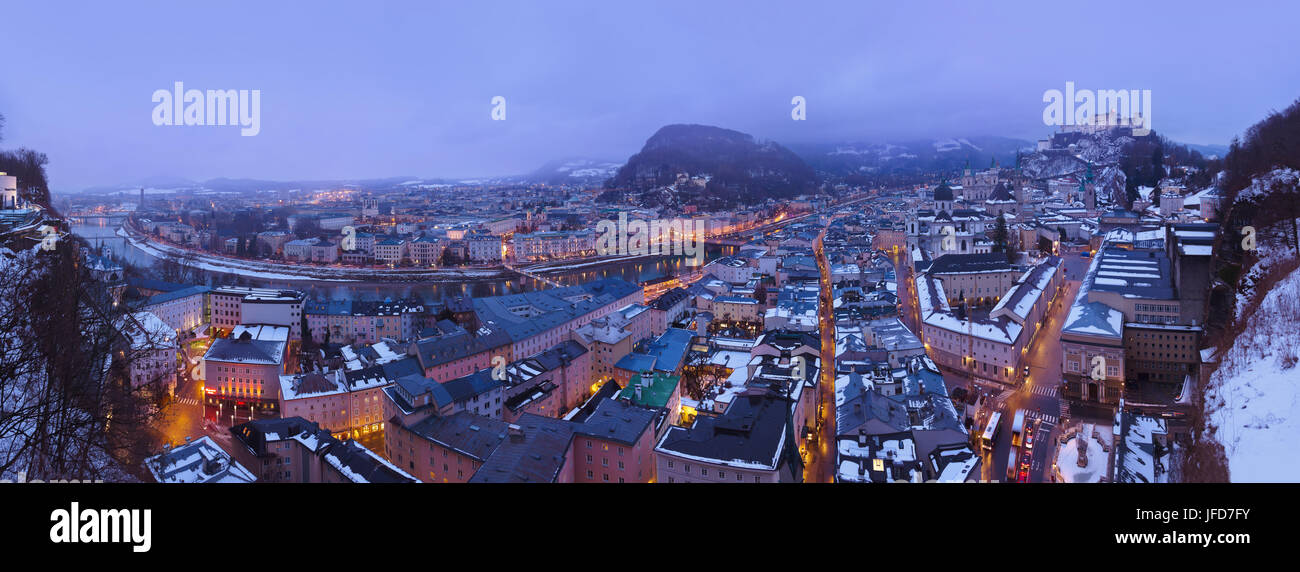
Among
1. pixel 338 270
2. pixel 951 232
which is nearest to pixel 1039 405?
pixel 951 232

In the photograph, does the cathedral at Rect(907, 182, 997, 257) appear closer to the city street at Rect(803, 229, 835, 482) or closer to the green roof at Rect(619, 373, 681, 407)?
the city street at Rect(803, 229, 835, 482)

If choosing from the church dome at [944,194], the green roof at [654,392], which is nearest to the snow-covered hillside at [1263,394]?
the green roof at [654,392]

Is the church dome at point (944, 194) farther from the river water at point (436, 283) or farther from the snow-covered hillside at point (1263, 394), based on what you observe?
the snow-covered hillside at point (1263, 394)

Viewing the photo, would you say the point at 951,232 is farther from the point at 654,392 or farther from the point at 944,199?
the point at 654,392

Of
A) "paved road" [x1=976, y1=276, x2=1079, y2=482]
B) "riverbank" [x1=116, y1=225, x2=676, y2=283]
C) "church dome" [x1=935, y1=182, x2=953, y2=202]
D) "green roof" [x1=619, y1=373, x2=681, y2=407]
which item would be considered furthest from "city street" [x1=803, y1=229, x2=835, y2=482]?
"church dome" [x1=935, y1=182, x2=953, y2=202]
